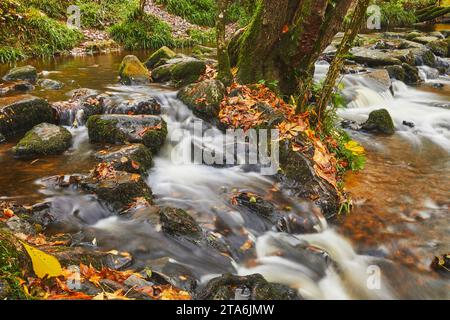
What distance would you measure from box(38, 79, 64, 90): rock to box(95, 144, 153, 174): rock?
14.0 feet

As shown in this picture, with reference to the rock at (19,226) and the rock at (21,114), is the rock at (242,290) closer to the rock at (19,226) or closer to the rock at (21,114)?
the rock at (19,226)

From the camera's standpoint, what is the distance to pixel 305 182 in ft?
18.1

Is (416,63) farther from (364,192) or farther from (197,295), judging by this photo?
(197,295)

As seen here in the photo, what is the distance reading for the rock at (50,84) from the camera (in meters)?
9.50

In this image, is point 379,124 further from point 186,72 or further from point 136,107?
point 136,107

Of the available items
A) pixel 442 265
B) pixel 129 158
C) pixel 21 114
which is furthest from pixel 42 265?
pixel 21 114

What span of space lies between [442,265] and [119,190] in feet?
12.6

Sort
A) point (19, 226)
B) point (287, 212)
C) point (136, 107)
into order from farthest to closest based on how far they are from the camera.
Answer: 1. point (136, 107)
2. point (287, 212)
3. point (19, 226)

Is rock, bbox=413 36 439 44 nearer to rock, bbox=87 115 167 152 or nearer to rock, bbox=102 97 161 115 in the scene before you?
rock, bbox=102 97 161 115

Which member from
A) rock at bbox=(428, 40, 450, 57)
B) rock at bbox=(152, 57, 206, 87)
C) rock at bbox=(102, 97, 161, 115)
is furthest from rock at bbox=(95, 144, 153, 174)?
rock at bbox=(428, 40, 450, 57)

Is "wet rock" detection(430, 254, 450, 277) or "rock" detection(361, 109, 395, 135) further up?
"rock" detection(361, 109, 395, 135)

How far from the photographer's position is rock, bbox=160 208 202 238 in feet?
14.6

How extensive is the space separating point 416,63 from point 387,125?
782cm
